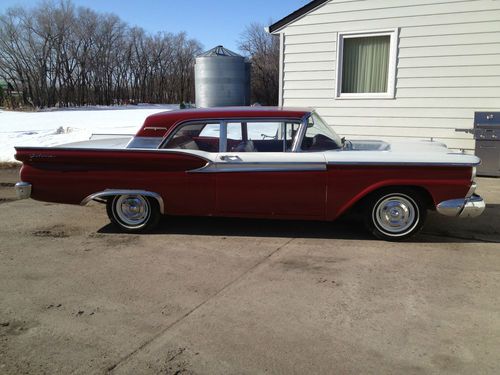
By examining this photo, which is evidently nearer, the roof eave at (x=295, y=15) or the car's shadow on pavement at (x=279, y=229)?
the car's shadow on pavement at (x=279, y=229)

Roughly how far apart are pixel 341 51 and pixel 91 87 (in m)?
40.6

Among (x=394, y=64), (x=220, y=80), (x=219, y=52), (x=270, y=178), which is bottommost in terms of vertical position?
(x=270, y=178)

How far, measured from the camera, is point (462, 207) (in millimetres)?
4777

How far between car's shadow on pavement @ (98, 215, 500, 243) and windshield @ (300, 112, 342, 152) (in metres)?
0.92

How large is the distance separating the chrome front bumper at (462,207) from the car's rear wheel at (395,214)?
0.67 ft

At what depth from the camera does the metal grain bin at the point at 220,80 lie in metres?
23.4

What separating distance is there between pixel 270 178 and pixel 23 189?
281cm

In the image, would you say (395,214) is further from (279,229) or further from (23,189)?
(23,189)

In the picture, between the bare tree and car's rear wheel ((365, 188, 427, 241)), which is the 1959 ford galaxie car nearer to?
car's rear wheel ((365, 188, 427, 241))

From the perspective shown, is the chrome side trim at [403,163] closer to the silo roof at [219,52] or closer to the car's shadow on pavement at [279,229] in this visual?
the car's shadow on pavement at [279,229]

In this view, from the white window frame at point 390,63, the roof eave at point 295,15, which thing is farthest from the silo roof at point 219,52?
the white window frame at point 390,63

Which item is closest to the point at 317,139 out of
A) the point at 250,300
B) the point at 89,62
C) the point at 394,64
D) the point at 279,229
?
the point at 279,229

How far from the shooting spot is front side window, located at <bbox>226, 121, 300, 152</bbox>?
514 cm

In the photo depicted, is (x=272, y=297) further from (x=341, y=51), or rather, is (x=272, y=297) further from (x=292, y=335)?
(x=341, y=51)
